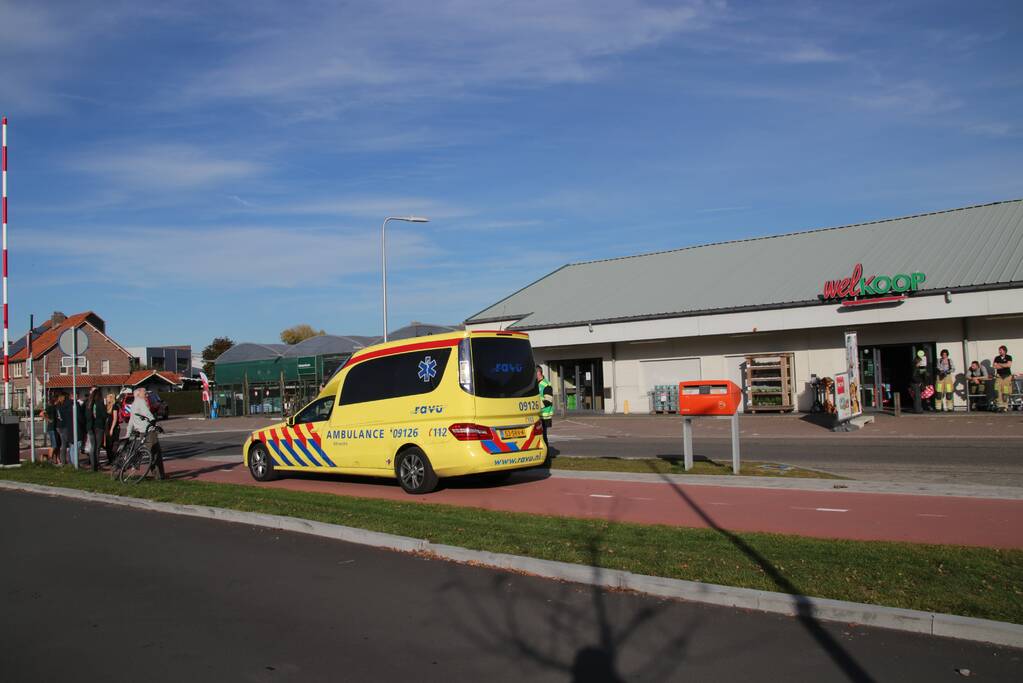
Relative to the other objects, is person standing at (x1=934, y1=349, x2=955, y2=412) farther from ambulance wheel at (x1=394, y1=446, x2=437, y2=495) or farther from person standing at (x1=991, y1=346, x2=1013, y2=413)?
ambulance wheel at (x1=394, y1=446, x2=437, y2=495)

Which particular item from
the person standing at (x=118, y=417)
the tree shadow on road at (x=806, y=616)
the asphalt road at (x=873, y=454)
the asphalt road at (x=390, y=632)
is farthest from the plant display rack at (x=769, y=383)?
the asphalt road at (x=390, y=632)

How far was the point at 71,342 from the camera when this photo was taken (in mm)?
18047

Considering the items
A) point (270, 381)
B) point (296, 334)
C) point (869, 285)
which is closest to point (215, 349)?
point (296, 334)

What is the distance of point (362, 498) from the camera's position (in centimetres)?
1207

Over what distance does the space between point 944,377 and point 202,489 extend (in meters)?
21.8

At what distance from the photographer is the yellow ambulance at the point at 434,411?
12.0m

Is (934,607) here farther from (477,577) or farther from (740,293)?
(740,293)

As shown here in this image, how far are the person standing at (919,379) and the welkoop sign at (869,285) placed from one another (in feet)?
7.28

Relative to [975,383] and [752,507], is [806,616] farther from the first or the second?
[975,383]

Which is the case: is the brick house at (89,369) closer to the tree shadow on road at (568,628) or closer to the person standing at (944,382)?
the person standing at (944,382)

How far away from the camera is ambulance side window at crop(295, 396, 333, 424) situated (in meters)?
14.1

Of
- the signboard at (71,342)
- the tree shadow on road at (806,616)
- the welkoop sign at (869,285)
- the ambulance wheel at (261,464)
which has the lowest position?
the tree shadow on road at (806,616)

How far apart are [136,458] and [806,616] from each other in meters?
12.8

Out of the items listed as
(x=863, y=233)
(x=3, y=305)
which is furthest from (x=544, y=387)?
(x=863, y=233)
